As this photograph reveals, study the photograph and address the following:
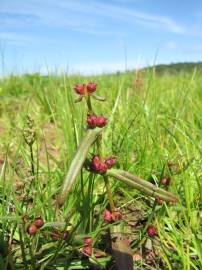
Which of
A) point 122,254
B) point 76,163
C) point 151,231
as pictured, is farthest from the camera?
point 151,231

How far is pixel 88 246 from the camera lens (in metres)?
1.25

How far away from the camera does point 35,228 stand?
113cm

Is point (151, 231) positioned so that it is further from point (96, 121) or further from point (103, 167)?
point (96, 121)

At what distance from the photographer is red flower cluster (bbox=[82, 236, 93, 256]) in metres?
1.24

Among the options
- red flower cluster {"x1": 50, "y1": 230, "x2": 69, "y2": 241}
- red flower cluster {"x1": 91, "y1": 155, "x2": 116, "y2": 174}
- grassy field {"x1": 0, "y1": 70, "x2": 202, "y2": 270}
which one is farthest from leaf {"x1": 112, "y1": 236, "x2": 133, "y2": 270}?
red flower cluster {"x1": 91, "y1": 155, "x2": 116, "y2": 174}

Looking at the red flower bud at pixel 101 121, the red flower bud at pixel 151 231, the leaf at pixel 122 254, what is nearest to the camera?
the red flower bud at pixel 101 121

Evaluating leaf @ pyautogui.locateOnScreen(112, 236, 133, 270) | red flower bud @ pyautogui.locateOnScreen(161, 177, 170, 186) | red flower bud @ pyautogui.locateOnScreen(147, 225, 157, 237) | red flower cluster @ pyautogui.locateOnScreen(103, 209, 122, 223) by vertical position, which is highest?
red flower bud @ pyautogui.locateOnScreen(161, 177, 170, 186)

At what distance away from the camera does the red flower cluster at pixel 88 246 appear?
1.24 metres

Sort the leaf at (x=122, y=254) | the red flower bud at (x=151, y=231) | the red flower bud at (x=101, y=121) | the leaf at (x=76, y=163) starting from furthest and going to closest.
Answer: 1. the red flower bud at (x=151, y=231)
2. the leaf at (x=122, y=254)
3. the red flower bud at (x=101, y=121)
4. the leaf at (x=76, y=163)

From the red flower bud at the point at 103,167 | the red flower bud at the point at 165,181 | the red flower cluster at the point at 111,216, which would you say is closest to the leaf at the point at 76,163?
the red flower bud at the point at 103,167

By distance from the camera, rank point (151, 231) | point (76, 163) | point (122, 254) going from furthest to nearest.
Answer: point (151, 231)
point (122, 254)
point (76, 163)

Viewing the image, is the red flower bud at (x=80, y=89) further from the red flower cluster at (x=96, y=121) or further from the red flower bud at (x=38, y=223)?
the red flower bud at (x=38, y=223)

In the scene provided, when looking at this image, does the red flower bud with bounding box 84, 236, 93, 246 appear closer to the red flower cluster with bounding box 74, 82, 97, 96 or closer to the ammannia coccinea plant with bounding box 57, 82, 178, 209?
the ammannia coccinea plant with bounding box 57, 82, 178, 209

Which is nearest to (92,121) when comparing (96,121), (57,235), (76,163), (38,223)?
(96,121)
